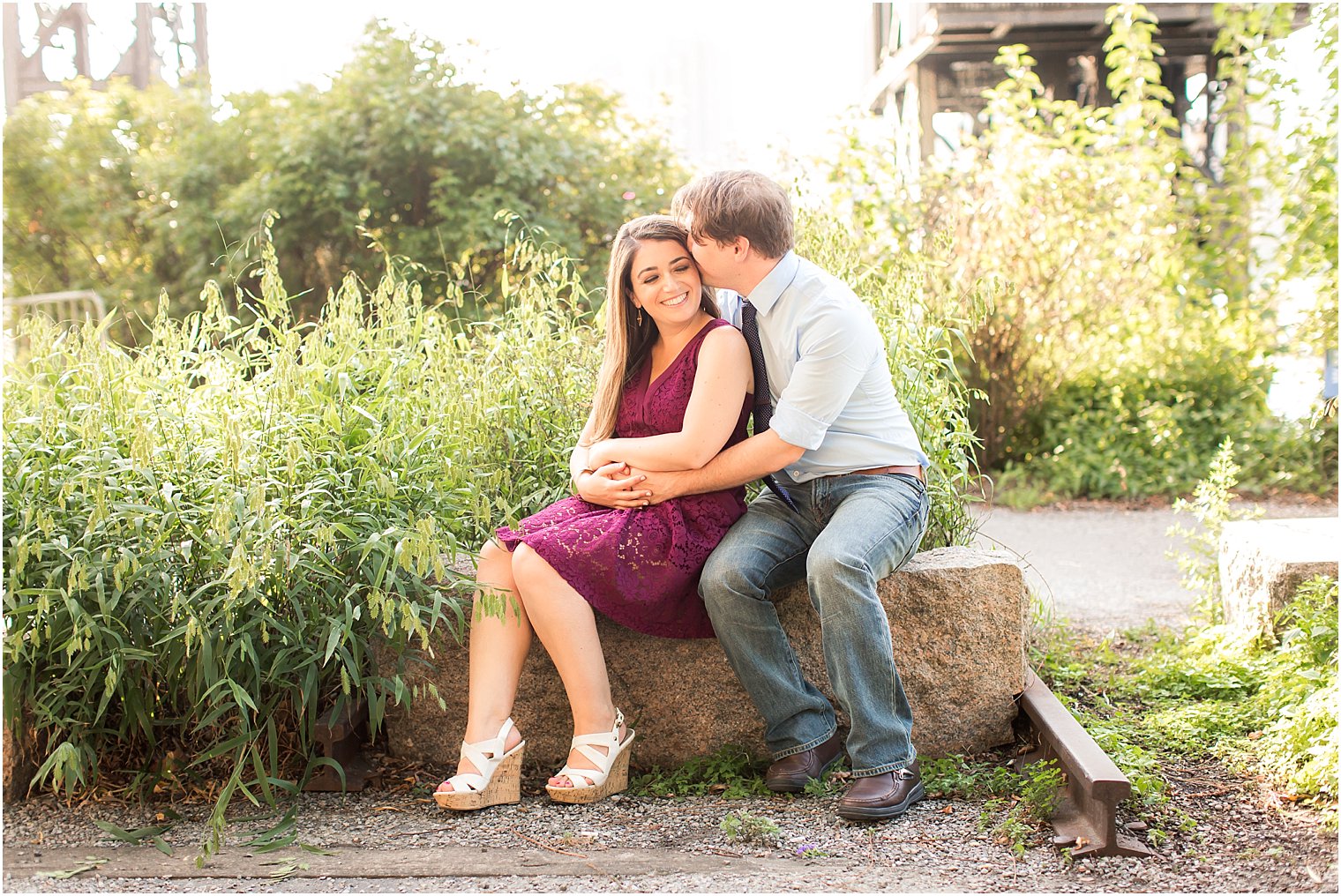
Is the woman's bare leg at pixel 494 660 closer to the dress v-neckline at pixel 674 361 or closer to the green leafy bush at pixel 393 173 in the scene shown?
the dress v-neckline at pixel 674 361

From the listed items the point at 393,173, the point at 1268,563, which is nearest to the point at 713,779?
the point at 1268,563

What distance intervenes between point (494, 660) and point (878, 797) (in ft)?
3.03

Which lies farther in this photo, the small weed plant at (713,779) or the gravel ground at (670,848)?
the small weed plant at (713,779)

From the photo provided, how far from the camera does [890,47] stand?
12.7 meters

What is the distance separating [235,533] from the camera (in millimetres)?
2498

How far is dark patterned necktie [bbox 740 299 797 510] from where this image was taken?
9.52ft

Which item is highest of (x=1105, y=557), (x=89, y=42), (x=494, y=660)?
(x=89, y=42)

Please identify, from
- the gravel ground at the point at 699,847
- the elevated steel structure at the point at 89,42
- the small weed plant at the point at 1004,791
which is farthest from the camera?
the elevated steel structure at the point at 89,42

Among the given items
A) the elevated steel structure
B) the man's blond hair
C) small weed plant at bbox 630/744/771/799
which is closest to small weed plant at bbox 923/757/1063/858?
small weed plant at bbox 630/744/771/799

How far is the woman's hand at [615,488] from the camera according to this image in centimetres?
277

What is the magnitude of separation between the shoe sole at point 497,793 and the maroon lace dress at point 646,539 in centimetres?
41

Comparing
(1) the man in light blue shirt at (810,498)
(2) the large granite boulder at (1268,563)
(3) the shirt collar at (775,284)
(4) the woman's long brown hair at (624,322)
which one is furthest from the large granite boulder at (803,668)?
(2) the large granite boulder at (1268,563)

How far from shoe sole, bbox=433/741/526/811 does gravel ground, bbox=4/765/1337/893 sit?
0.03 m

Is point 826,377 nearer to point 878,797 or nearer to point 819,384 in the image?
point 819,384
